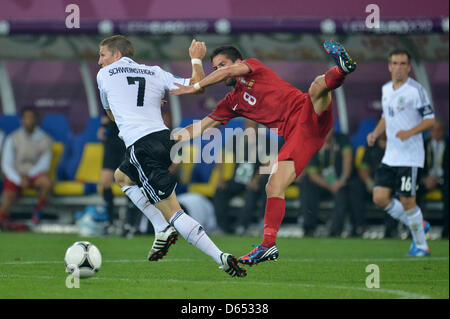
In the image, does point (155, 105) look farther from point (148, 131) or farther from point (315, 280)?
point (315, 280)

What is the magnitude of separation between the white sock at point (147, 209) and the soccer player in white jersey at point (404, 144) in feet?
10.0

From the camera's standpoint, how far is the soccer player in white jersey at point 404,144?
369 inches

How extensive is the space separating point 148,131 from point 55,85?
910 centimetres

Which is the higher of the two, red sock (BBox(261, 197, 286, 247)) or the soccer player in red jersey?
the soccer player in red jersey

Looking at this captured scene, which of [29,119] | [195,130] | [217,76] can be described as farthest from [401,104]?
[29,119]

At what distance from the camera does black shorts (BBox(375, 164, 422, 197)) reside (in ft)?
30.8

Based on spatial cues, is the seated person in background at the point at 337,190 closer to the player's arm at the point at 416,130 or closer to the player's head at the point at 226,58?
the player's arm at the point at 416,130

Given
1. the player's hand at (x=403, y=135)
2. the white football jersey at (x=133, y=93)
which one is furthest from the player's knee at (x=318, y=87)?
the player's hand at (x=403, y=135)

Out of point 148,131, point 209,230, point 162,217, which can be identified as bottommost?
point 209,230

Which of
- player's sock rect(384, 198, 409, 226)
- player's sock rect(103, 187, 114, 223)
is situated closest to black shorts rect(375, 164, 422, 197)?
player's sock rect(384, 198, 409, 226)

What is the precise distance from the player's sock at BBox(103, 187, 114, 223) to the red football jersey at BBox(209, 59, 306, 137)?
18.3ft

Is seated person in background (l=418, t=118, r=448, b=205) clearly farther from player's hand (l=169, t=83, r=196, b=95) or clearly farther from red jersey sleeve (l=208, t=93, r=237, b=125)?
player's hand (l=169, t=83, r=196, b=95)
